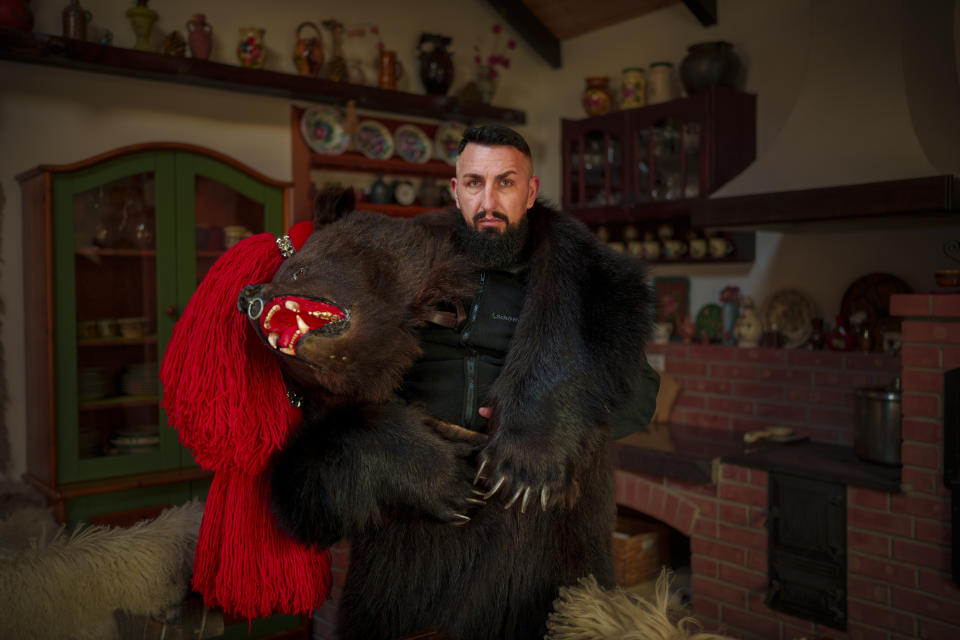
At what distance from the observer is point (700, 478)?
293 cm

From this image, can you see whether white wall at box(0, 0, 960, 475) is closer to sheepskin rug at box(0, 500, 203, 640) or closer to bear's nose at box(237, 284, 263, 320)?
sheepskin rug at box(0, 500, 203, 640)

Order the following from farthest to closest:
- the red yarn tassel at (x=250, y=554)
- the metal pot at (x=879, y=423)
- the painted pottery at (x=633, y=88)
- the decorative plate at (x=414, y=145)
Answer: the decorative plate at (x=414, y=145) < the painted pottery at (x=633, y=88) < the metal pot at (x=879, y=423) < the red yarn tassel at (x=250, y=554)

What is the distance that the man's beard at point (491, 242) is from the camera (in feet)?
4.20

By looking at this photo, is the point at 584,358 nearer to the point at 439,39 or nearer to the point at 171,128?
the point at 171,128

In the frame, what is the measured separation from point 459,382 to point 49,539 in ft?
2.89

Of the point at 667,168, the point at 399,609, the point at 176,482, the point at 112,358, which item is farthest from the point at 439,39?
the point at 399,609

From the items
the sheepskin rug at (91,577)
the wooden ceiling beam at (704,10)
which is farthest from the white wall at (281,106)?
the sheepskin rug at (91,577)

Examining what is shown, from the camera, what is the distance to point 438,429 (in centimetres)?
124

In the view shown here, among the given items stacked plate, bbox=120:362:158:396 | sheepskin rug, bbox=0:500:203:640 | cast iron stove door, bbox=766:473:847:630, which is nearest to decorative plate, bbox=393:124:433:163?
stacked plate, bbox=120:362:158:396

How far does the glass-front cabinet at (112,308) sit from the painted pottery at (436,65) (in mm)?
1304

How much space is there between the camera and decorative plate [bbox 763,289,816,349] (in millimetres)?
3295

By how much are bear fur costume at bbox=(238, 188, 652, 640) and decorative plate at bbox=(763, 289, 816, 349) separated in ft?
7.37

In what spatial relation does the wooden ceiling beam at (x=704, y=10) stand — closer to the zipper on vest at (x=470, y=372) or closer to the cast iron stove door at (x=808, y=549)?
the cast iron stove door at (x=808, y=549)

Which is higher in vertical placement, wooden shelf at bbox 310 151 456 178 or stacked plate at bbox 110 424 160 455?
wooden shelf at bbox 310 151 456 178
